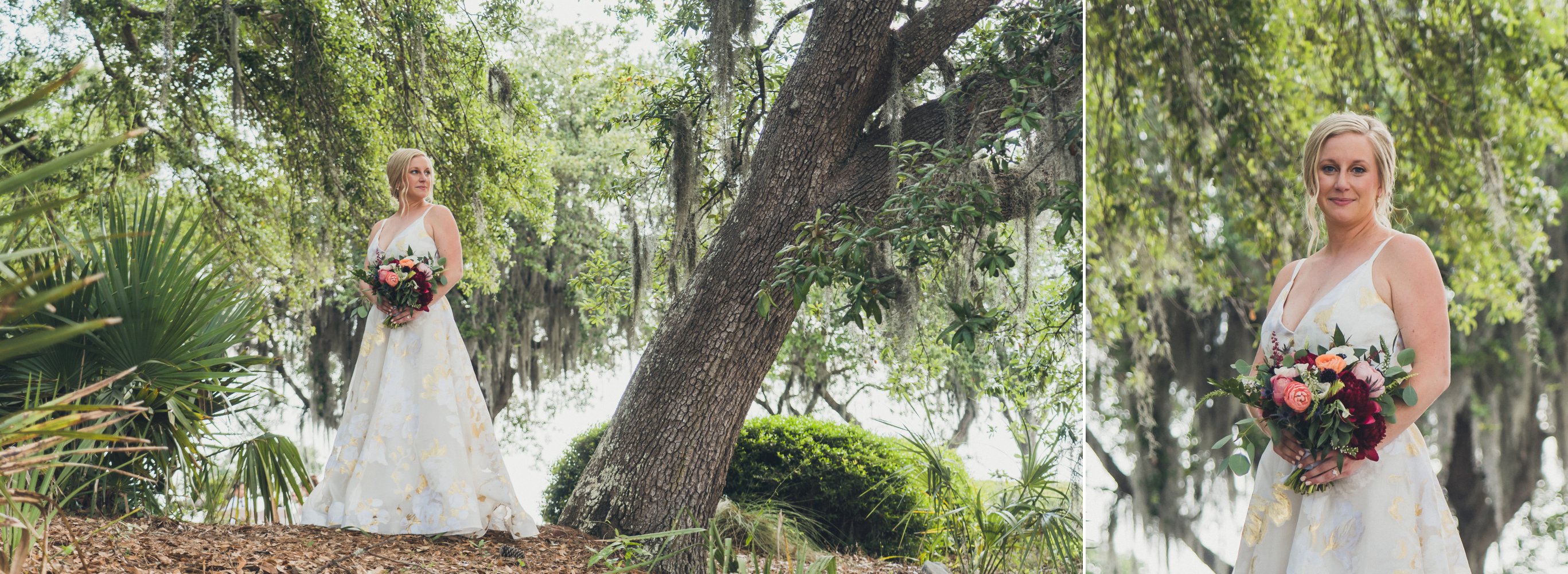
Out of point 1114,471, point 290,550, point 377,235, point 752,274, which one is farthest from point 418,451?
point 1114,471

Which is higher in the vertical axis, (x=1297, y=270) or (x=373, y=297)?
(x=373, y=297)

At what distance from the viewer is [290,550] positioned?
2.97 metres

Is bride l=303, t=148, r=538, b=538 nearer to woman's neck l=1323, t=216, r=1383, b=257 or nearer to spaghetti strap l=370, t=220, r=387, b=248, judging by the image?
spaghetti strap l=370, t=220, r=387, b=248

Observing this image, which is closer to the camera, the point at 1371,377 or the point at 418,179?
the point at 1371,377

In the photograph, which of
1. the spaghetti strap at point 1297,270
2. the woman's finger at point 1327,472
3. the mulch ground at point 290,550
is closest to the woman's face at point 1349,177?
the spaghetti strap at point 1297,270

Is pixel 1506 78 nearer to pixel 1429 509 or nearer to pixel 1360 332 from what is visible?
pixel 1360 332

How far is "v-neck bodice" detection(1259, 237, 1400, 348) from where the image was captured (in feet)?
5.64

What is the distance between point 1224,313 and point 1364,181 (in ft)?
2.08

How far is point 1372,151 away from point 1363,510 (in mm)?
624

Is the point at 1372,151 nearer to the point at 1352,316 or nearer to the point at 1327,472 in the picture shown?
the point at 1352,316

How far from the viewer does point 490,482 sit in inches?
134

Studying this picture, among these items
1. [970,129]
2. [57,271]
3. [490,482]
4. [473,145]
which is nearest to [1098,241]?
[970,129]

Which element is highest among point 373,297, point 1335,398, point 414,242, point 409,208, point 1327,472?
point 409,208

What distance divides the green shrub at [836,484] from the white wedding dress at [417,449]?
1.52m
